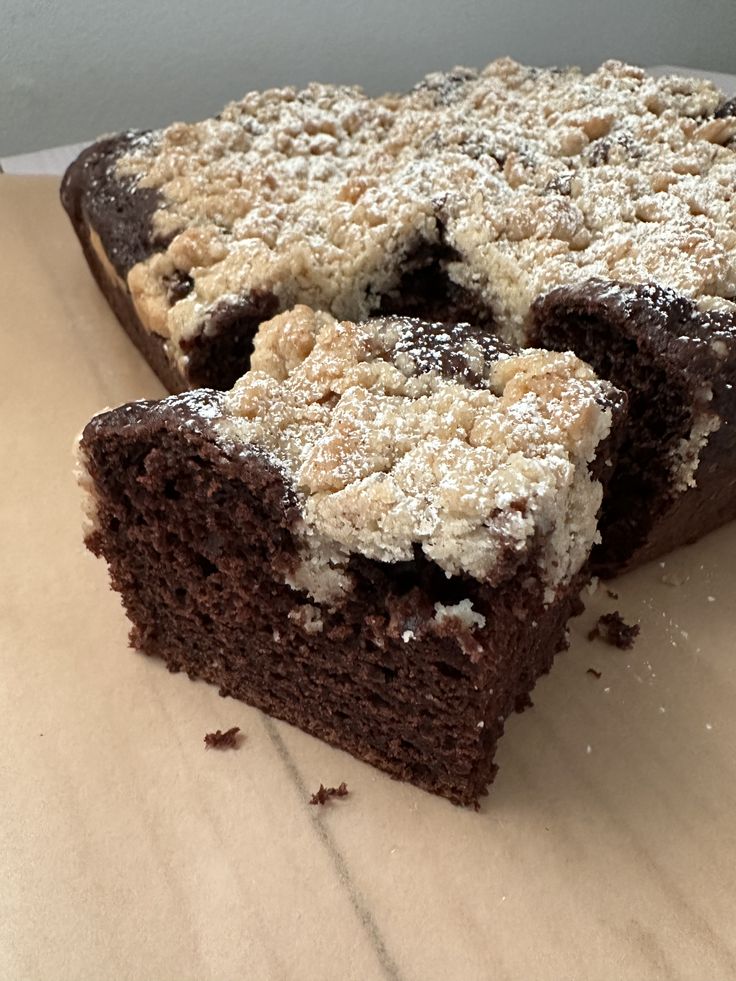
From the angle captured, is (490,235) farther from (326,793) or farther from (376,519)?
(326,793)

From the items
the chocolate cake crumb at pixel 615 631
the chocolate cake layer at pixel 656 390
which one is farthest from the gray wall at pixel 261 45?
the chocolate cake crumb at pixel 615 631

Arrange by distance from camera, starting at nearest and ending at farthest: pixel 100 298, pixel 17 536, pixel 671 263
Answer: pixel 671 263, pixel 17 536, pixel 100 298

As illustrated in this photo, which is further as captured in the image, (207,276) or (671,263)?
(207,276)

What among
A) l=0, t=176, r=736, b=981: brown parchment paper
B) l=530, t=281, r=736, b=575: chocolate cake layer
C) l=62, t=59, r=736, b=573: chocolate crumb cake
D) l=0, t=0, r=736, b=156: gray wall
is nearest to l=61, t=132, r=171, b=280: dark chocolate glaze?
l=62, t=59, r=736, b=573: chocolate crumb cake

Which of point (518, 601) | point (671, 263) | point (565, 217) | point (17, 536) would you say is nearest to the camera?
point (518, 601)

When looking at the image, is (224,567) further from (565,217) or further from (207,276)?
(565,217)

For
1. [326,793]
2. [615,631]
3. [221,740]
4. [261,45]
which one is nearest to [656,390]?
[615,631]

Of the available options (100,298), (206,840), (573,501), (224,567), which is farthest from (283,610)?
(100,298)

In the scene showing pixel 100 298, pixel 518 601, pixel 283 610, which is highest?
pixel 518 601

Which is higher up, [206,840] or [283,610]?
[283,610]
